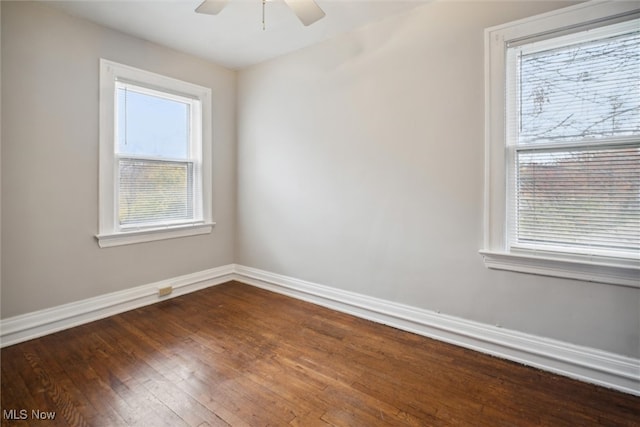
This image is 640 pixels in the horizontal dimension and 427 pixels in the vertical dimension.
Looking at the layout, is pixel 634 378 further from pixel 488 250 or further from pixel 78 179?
pixel 78 179

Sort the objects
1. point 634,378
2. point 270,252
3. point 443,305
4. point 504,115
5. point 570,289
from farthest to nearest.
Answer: point 270,252
point 443,305
point 504,115
point 570,289
point 634,378

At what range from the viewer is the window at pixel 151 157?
2807 mm

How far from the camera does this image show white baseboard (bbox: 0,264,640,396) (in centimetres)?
189

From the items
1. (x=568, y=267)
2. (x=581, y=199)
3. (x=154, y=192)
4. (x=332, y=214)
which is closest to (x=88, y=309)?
(x=154, y=192)

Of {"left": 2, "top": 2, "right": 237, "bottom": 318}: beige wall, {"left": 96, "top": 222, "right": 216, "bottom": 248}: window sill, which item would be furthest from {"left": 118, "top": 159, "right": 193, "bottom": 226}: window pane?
{"left": 2, "top": 2, "right": 237, "bottom": 318}: beige wall

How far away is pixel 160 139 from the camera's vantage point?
10.5 ft

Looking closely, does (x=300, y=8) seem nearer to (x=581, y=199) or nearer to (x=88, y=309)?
(x=581, y=199)

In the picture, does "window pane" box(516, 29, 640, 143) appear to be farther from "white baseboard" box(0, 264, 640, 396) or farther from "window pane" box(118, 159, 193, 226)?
"window pane" box(118, 159, 193, 226)

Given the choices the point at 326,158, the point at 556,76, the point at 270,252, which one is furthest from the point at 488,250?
the point at 270,252

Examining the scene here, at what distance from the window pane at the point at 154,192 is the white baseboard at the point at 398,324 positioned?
0.70 m

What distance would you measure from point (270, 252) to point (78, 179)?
191cm

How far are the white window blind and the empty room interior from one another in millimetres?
12

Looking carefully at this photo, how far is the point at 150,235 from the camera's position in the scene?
10.3ft

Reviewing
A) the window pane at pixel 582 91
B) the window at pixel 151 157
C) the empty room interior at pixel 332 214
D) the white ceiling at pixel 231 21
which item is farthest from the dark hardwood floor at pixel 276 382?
the white ceiling at pixel 231 21
